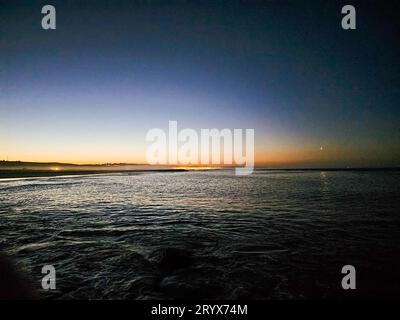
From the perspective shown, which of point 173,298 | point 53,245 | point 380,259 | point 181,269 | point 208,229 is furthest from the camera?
point 208,229

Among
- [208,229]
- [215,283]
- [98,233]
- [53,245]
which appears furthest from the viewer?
[208,229]

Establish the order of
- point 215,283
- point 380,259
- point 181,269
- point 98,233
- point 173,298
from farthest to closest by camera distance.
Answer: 1. point 98,233
2. point 380,259
3. point 181,269
4. point 215,283
5. point 173,298

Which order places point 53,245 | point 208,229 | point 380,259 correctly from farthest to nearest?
point 208,229
point 53,245
point 380,259

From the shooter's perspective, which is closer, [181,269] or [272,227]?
[181,269]

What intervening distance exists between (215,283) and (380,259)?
595 centimetres

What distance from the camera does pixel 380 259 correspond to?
7945mm

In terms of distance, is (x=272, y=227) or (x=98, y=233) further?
(x=272, y=227)

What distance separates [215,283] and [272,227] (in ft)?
21.2
